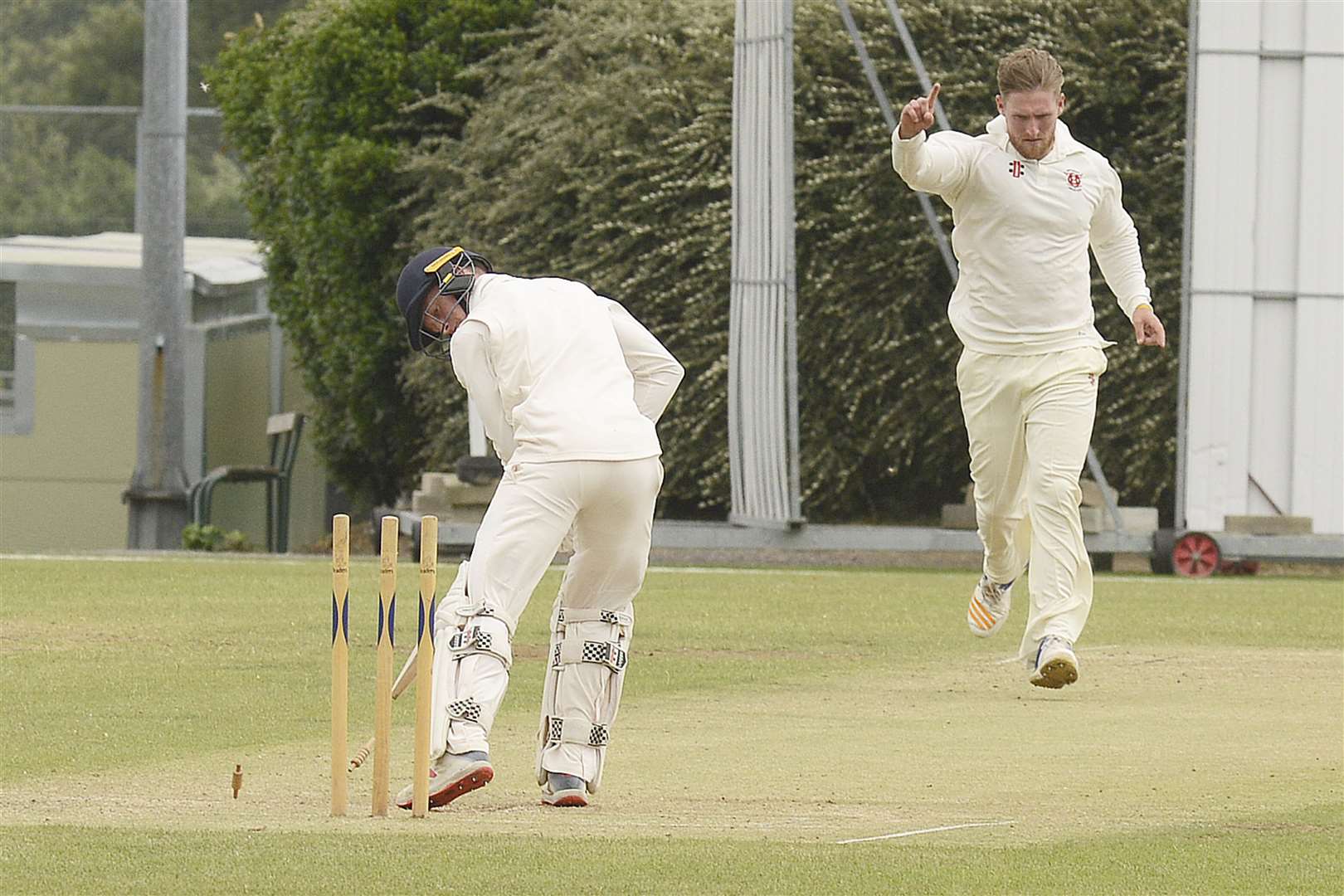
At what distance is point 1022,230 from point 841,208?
9.87 m

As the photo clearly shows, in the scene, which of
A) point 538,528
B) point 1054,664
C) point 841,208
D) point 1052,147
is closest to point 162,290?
point 841,208

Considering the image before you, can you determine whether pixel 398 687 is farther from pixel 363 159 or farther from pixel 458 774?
pixel 363 159

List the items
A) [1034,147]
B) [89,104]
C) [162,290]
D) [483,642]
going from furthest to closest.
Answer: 1. [89,104]
2. [162,290]
3. [1034,147]
4. [483,642]

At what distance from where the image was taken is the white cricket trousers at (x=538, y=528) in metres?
6.05

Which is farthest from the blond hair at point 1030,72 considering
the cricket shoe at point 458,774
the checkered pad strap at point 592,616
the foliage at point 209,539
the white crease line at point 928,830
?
the foliage at point 209,539

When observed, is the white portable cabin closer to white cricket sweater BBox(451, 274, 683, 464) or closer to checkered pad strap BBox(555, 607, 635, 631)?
checkered pad strap BBox(555, 607, 635, 631)

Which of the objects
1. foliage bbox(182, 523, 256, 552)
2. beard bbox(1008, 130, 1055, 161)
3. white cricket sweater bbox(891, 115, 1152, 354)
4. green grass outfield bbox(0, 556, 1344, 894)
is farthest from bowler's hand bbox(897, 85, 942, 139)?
foliage bbox(182, 523, 256, 552)

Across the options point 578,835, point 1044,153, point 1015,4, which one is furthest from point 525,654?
point 1015,4

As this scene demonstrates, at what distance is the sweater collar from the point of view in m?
7.82

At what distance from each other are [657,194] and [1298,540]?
5825 millimetres

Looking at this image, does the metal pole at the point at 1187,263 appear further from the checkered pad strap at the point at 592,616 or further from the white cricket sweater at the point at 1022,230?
the checkered pad strap at the point at 592,616

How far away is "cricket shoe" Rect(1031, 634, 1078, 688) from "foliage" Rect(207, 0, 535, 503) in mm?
13214

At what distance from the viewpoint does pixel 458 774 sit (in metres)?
5.93

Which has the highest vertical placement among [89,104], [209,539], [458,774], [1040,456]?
[89,104]
